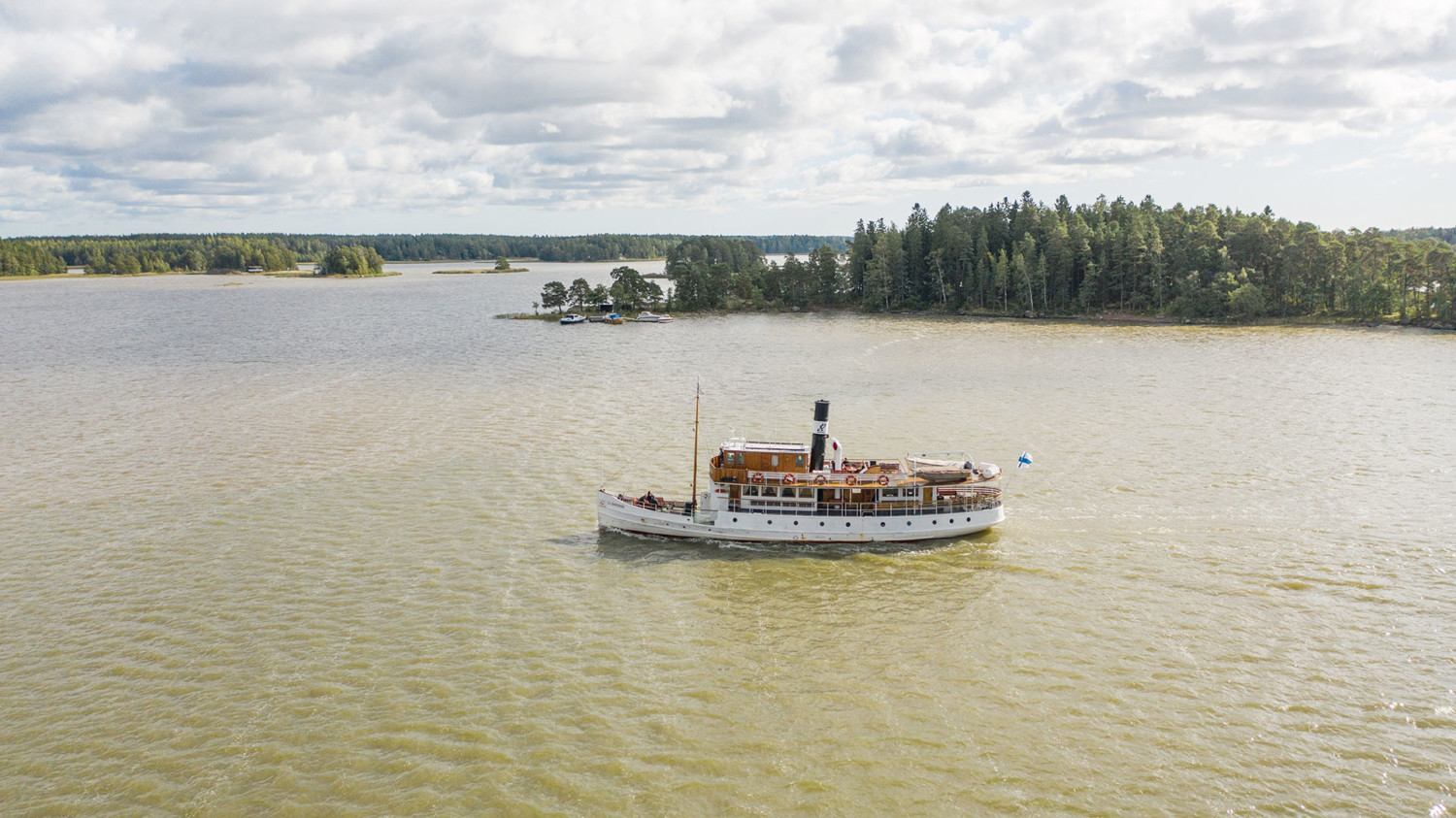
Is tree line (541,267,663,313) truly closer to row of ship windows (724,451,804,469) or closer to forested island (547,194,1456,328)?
forested island (547,194,1456,328)

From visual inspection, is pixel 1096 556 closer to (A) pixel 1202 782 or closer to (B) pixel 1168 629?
(B) pixel 1168 629

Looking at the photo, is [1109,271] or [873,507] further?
[1109,271]

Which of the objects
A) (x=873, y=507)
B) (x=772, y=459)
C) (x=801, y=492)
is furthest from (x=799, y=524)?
(x=873, y=507)

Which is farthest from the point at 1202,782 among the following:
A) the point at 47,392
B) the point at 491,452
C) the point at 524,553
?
the point at 47,392

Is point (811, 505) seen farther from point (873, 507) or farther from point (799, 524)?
point (873, 507)

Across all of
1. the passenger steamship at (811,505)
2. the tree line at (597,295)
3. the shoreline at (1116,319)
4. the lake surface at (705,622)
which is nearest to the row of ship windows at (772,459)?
the passenger steamship at (811,505)

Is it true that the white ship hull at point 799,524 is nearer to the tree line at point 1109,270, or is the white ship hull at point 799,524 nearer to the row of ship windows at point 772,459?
the row of ship windows at point 772,459
